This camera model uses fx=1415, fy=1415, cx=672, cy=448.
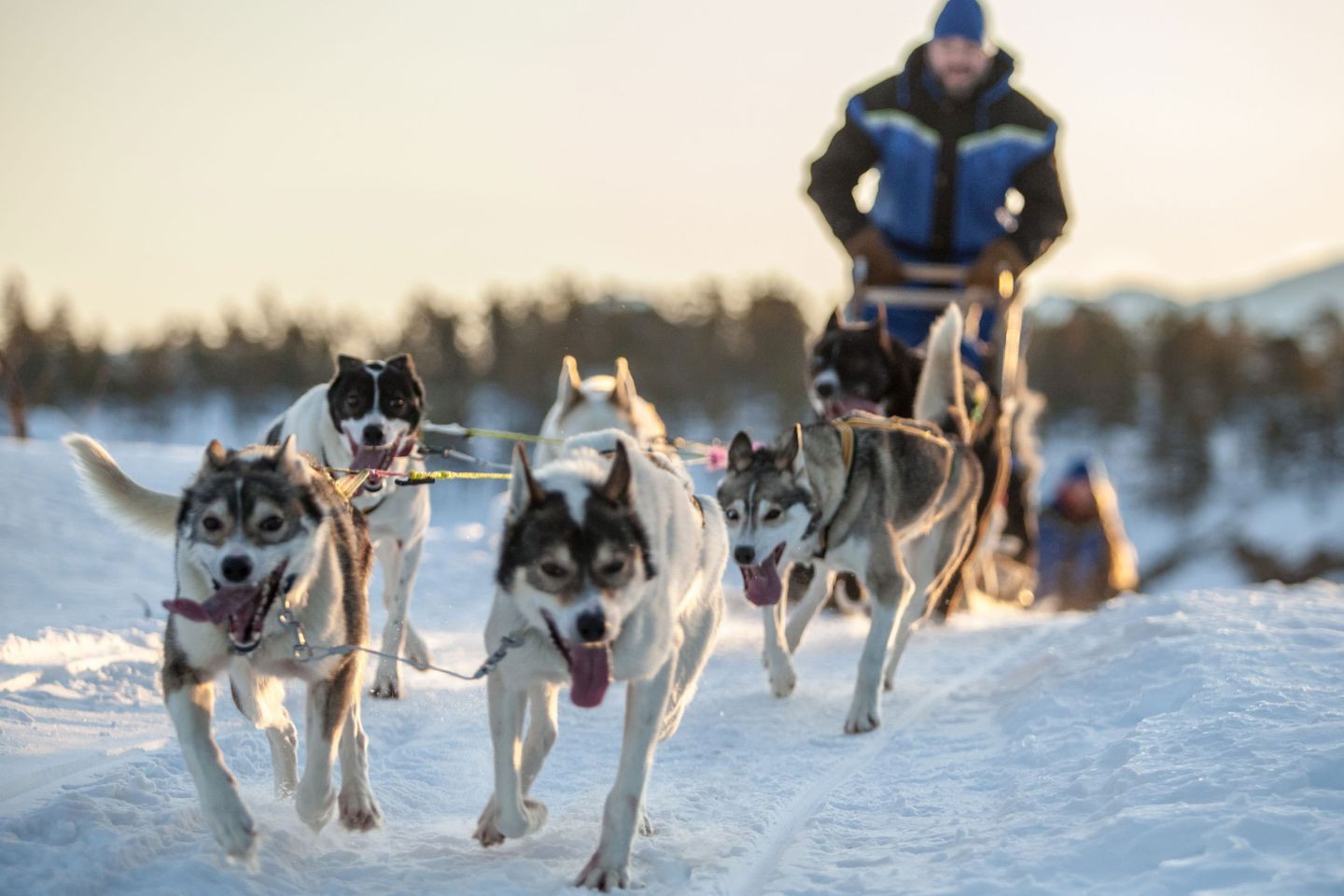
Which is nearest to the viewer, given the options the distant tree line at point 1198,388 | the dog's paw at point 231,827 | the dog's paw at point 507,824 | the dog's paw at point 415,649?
the dog's paw at point 231,827

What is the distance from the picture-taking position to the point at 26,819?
10.6 feet

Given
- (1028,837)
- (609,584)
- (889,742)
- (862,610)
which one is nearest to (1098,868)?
(1028,837)

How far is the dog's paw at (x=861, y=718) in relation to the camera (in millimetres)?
5035

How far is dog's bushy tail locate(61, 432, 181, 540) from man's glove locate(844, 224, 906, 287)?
4.72 m

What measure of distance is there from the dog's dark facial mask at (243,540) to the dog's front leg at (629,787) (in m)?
0.85

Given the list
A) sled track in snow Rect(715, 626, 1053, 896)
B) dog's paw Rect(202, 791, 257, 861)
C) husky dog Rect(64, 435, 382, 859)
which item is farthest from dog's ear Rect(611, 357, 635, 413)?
dog's paw Rect(202, 791, 257, 861)

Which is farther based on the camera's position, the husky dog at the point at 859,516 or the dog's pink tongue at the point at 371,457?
the dog's pink tongue at the point at 371,457

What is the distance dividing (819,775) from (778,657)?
3.85ft

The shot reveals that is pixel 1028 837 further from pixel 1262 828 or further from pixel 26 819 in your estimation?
pixel 26 819

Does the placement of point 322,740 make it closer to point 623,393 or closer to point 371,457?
point 371,457

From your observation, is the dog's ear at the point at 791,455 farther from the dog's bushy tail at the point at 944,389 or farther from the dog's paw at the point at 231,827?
the dog's paw at the point at 231,827

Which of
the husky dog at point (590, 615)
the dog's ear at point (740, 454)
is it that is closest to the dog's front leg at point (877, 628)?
the dog's ear at point (740, 454)

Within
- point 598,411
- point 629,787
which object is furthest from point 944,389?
point 629,787

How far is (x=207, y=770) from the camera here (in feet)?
10.1
